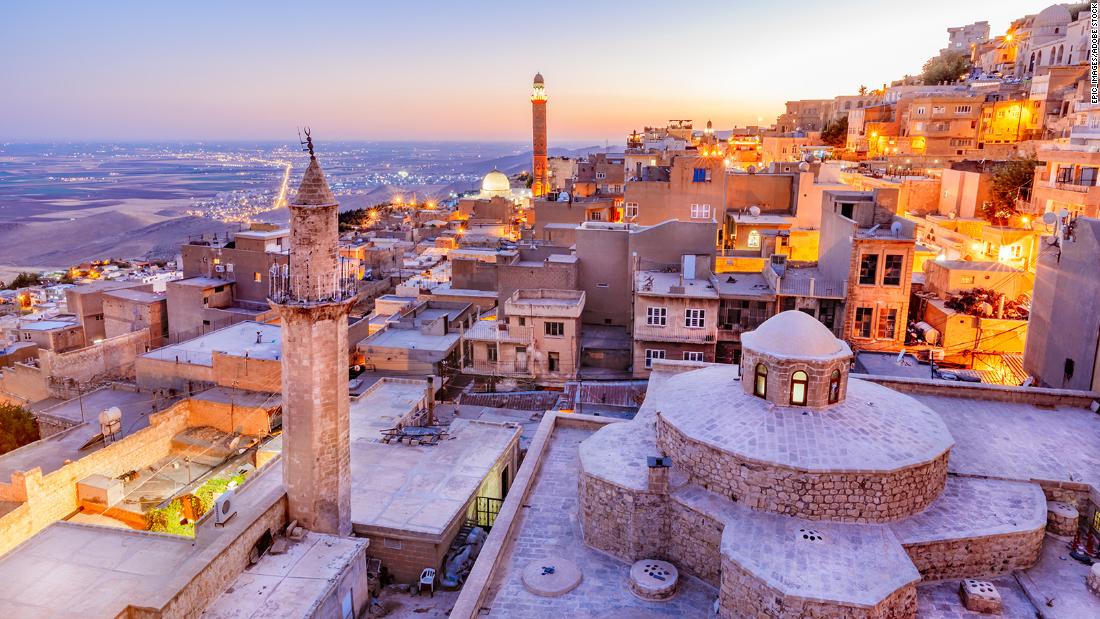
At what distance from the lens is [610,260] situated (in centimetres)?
3362

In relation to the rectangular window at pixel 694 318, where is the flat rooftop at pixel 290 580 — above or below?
below

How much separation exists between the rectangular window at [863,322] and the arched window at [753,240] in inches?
448

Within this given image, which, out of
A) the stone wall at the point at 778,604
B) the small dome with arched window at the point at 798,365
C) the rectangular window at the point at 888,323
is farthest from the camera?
the rectangular window at the point at 888,323

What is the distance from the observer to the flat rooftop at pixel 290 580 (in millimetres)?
13070

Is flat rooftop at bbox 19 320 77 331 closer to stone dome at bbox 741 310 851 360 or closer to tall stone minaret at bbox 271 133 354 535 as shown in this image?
tall stone minaret at bbox 271 133 354 535

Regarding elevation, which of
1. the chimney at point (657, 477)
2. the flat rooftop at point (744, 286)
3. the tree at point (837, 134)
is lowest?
the chimney at point (657, 477)

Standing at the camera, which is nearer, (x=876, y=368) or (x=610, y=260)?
(x=876, y=368)

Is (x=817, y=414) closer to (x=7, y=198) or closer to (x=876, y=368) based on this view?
(x=876, y=368)

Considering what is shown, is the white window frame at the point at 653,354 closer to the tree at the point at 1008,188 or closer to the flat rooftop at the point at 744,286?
the flat rooftop at the point at 744,286

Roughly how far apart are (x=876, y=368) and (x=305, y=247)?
18837 millimetres

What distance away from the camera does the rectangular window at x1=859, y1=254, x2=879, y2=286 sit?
26.6 m

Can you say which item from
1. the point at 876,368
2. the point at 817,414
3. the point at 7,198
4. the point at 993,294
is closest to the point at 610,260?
the point at 876,368

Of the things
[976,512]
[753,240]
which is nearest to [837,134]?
[753,240]

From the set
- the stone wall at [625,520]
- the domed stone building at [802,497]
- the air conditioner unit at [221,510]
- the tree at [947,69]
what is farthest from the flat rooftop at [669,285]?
the tree at [947,69]
